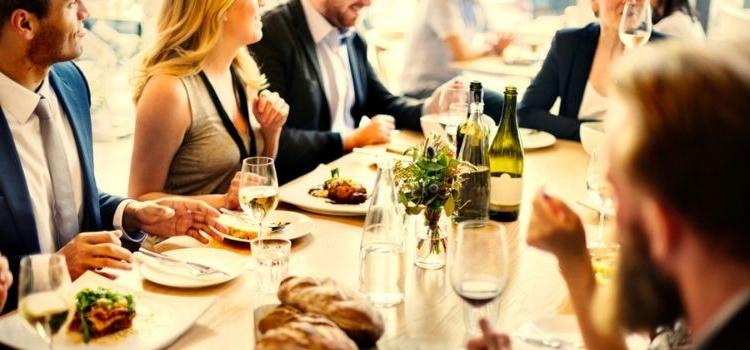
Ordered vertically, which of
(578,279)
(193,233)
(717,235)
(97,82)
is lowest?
(97,82)

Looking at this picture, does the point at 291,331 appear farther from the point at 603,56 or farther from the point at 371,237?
the point at 603,56

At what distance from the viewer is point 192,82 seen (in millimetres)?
2365

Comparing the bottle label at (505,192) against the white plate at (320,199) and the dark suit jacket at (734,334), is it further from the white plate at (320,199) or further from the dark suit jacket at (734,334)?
the dark suit jacket at (734,334)

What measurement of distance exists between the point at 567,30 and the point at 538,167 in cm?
85

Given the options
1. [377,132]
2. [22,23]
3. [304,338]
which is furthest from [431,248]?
[377,132]

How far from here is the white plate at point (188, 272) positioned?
1494mm

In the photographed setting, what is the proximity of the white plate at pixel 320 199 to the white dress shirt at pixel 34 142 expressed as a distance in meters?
0.50

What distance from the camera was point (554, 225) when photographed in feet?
4.06

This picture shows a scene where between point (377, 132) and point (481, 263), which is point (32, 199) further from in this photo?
point (377, 132)

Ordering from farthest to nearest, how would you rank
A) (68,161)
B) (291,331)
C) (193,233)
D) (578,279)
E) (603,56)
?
(603,56)
(68,161)
(193,233)
(578,279)
(291,331)

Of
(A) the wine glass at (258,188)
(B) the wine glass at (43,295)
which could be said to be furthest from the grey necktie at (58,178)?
(B) the wine glass at (43,295)

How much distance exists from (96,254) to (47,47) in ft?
1.64

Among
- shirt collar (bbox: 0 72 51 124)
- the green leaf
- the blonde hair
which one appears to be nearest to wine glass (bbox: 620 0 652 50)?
the green leaf

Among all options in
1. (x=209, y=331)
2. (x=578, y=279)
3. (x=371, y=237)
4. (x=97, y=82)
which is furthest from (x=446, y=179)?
(x=97, y=82)
